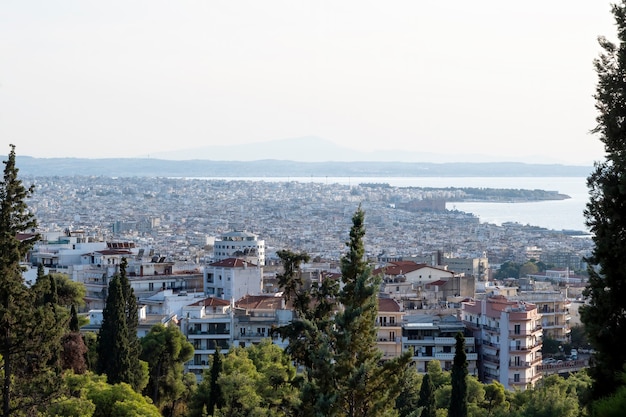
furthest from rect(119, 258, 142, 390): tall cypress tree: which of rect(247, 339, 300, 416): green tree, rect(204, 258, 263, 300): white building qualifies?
rect(204, 258, 263, 300): white building

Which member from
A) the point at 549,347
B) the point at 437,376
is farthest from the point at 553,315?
the point at 437,376

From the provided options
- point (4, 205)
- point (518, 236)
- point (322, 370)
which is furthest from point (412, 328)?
point (518, 236)

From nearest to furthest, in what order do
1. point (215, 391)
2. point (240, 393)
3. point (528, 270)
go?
point (240, 393) → point (215, 391) → point (528, 270)

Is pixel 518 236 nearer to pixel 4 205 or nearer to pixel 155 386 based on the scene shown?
pixel 155 386

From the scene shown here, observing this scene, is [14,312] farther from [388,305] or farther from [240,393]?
[388,305]

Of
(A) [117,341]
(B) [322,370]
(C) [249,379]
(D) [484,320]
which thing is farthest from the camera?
(D) [484,320]

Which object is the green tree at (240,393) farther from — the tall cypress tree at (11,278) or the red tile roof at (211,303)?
the red tile roof at (211,303)

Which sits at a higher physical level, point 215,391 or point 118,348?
point 118,348
